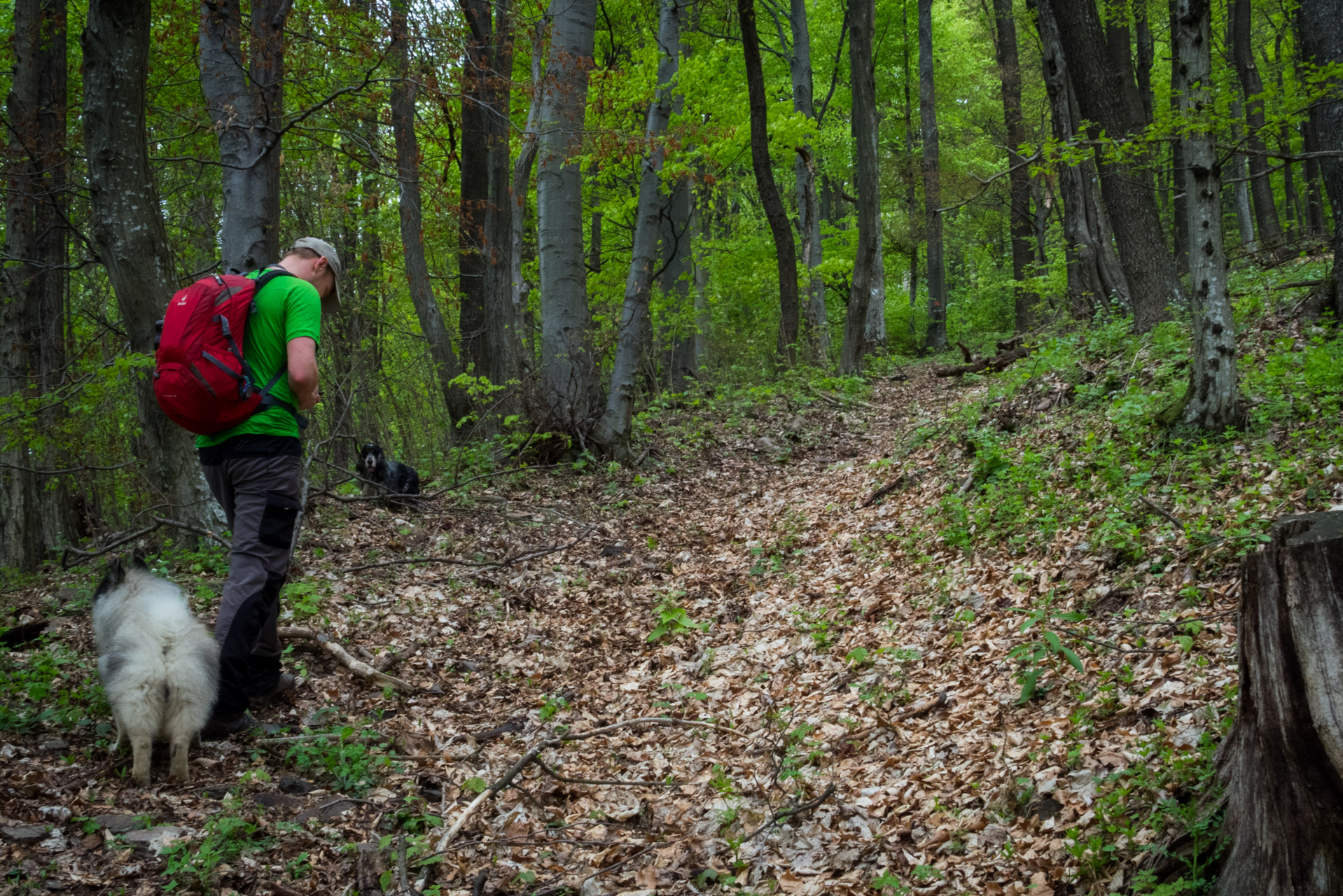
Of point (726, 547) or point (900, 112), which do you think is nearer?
→ point (726, 547)

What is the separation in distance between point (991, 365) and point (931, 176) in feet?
30.0

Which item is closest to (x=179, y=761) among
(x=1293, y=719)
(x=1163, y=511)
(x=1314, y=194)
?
(x=1293, y=719)

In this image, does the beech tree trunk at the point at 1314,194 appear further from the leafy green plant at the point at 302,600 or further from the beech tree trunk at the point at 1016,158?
the leafy green plant at the point at 302,600

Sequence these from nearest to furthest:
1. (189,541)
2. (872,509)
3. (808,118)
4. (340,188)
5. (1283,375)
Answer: (1283,375), (189,541), (872,509), (340,188), (808,118)

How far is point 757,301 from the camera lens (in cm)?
2212

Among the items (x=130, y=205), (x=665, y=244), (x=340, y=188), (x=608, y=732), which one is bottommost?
(x=608, y=732)

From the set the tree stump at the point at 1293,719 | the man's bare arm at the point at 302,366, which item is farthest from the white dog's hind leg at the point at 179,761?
the tree stump at the point at 1293,719

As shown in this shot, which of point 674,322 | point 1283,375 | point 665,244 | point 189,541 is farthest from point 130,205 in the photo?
point 665,244

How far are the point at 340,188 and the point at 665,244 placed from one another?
1066cm

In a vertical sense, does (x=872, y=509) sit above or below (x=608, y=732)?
above

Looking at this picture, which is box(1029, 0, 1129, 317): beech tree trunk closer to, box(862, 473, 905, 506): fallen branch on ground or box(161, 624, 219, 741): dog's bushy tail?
box(862, 473, 905, 506): fallen branch on ground

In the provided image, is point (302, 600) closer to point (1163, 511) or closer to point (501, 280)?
point (1163, 511)

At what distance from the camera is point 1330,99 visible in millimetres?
6027

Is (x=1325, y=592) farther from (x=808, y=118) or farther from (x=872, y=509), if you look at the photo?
(x=808, y=118)
